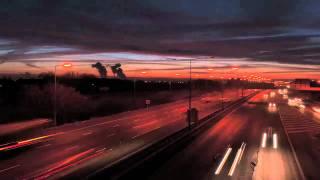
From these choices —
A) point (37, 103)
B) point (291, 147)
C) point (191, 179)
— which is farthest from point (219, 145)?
point (37, 103)

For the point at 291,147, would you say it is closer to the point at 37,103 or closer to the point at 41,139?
the point at 41,139

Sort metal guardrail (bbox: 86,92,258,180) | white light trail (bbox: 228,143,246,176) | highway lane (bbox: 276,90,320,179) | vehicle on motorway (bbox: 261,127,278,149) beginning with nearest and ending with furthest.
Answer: metal guardrail (bbox: 86,92,258,180) → white light trail (bbox: 228,143,246,176) → highway lane (bbox: 276,90,320,179) → vehicle on motorway (bbox: 261,127,278,149)

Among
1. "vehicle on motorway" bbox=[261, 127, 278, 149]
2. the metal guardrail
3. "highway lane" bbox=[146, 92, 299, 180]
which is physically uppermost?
the metal guardrail

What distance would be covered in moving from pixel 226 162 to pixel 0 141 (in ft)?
62.4

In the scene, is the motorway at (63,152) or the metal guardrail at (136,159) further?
the motorway at (63,152)

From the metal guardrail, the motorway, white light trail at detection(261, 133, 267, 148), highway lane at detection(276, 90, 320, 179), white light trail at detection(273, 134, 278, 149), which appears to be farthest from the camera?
white light trail at detection(261, 133, 267, 148)

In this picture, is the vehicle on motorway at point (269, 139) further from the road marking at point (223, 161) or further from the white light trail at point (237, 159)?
the road marking at point (223, 161)

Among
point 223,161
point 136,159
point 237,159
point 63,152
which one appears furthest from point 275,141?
point 63,152

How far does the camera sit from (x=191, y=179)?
22.3 meters

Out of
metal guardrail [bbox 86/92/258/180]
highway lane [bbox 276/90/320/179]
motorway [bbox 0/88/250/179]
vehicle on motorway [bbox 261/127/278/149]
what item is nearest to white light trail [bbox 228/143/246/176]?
vehicle on motorway [bbox 261/127/278/149]

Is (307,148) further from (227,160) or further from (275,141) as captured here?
(227,160)

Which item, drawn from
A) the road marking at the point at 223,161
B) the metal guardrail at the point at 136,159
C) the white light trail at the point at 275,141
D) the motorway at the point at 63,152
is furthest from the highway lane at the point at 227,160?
the motorway at the point at 63,152

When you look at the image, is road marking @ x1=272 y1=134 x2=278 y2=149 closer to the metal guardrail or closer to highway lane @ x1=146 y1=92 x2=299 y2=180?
highway lane @ x1=146 y1=92 x2=299 y2=180

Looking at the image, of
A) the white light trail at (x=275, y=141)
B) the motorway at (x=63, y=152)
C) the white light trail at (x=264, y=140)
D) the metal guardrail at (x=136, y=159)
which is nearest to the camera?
the metal guardrail at (x=136, y=159)
